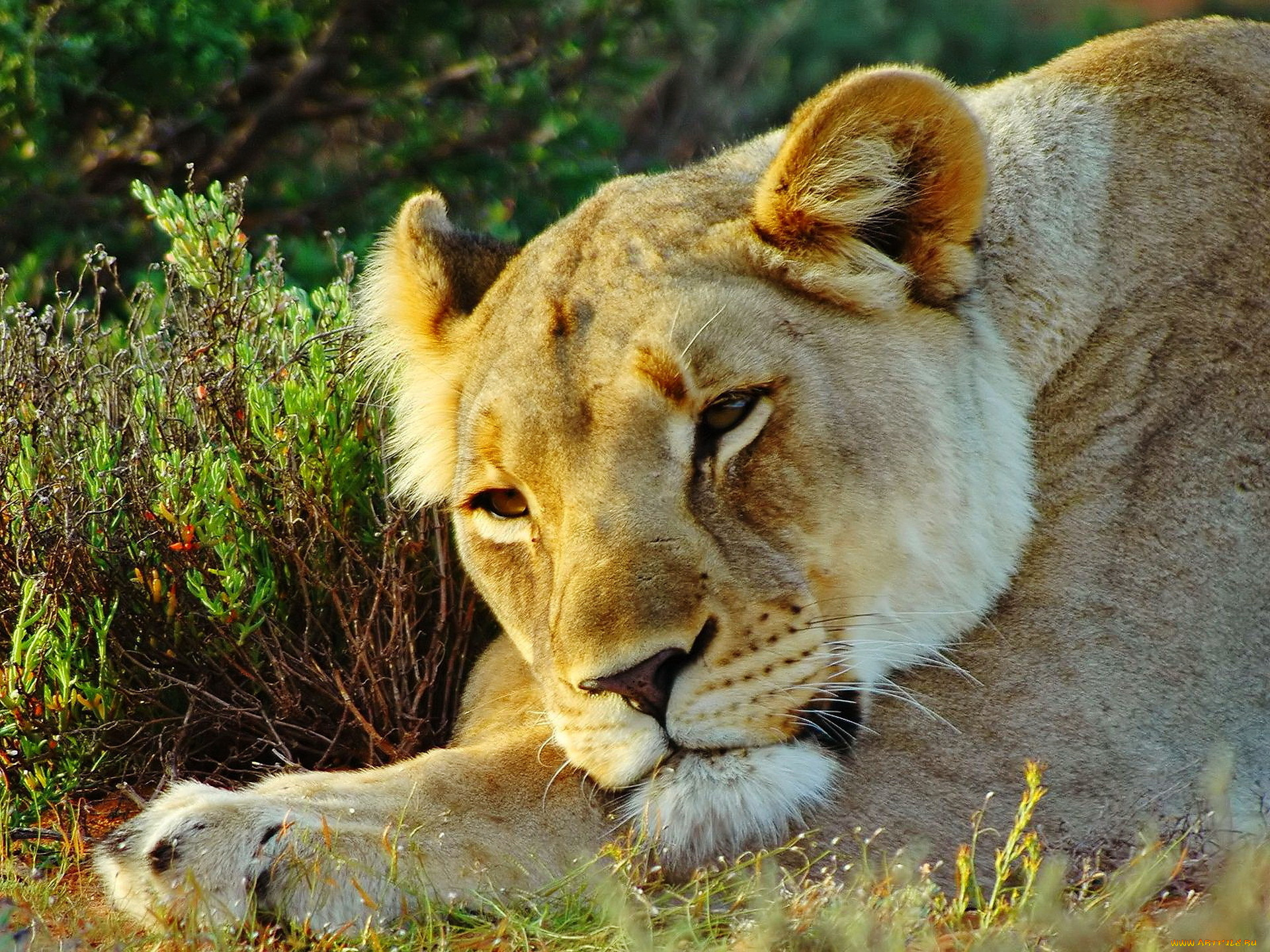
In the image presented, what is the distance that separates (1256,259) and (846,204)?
39.6 inches

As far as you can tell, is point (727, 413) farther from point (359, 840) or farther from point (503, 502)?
point (359, 840)

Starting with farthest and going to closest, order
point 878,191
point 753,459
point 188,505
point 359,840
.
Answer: point 188,505 → point 878,191 → point 753,459 → point 359,840

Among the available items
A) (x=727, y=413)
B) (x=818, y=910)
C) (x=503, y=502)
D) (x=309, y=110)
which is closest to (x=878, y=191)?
(x=727, y=413)

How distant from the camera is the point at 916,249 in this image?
11.6 ft

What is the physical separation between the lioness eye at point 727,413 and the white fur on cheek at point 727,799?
66cm

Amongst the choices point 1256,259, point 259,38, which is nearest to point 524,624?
point 1256,259

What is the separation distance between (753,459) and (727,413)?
11 centimetres

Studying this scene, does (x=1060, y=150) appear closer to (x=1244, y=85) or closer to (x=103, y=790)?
(x=1244, y=85)

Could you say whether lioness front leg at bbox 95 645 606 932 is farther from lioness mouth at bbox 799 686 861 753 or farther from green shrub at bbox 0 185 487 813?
green shrub at bbox 0 185 487 813

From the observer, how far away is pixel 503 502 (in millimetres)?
3623

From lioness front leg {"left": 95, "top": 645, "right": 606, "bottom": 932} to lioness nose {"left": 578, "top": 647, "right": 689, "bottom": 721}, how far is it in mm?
349

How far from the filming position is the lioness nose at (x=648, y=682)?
118 inches

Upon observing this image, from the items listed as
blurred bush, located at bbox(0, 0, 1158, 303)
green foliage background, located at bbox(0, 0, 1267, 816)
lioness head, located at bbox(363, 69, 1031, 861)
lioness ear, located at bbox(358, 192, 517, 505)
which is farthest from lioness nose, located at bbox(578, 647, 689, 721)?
blurred bush, located at bbox(0, 0, 1158, 303)

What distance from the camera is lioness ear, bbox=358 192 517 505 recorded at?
13.3 feet
